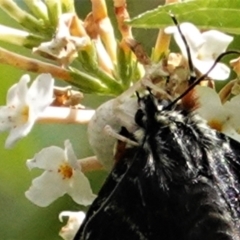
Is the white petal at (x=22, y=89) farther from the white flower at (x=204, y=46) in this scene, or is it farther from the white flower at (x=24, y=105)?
the white flower at (x=204, y=46)

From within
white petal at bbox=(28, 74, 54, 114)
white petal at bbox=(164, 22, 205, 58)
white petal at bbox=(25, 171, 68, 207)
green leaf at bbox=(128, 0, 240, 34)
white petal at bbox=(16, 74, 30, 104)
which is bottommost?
white petal at bbox=(25, 171, 68, 207)

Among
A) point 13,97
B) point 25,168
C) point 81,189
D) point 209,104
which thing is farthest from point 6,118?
point 25,168

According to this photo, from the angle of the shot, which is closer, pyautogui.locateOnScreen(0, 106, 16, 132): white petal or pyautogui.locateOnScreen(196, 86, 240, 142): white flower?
pyautogui.locateOnScreen(196, 86, 240, 142): white flower

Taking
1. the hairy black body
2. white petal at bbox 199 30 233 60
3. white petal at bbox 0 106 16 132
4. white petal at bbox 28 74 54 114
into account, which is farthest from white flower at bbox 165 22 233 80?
white petal at bbox 0 106 16 132

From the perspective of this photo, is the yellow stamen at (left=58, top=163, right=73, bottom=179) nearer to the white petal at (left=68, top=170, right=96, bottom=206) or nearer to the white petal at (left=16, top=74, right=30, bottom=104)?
the white petal at (left=68, top=170, right=96, bottom=206)

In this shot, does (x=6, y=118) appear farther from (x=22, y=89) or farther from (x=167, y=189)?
(x=167, y=189)

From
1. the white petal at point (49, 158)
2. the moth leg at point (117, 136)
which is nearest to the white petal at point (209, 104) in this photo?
the moth leg at point (117, 136)
